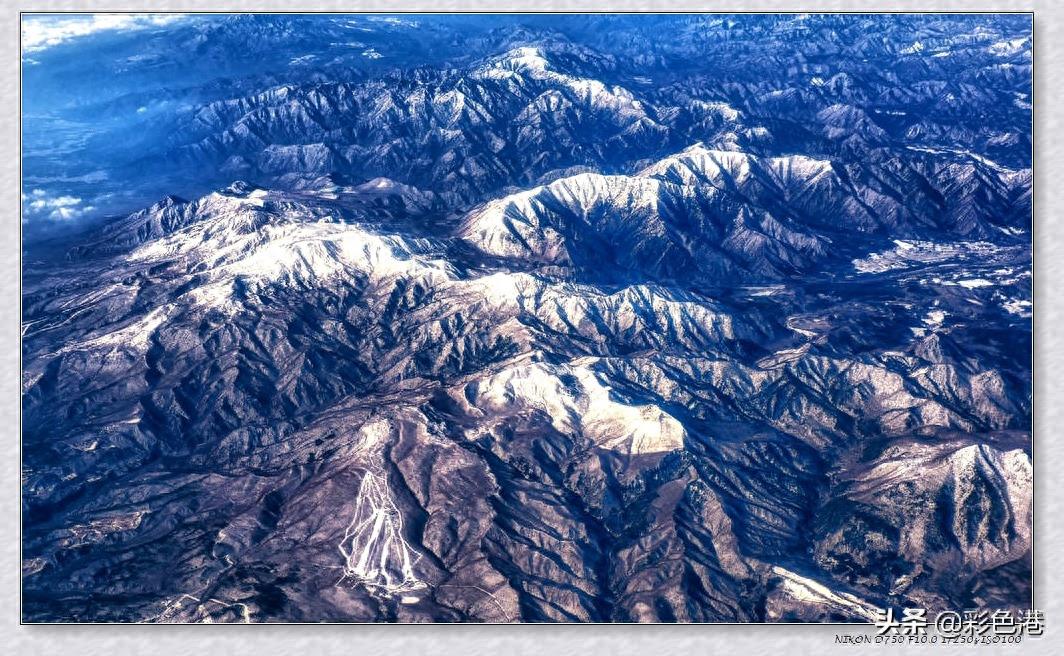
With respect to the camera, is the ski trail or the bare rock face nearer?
the ski trail

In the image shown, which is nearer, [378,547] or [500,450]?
[378,547]

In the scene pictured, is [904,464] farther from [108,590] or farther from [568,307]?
[108,590]

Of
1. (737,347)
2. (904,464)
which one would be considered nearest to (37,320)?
(737,347)

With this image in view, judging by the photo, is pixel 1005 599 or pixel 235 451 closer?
pixel 1005 599

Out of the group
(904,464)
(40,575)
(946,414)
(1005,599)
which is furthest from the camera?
(946,414)

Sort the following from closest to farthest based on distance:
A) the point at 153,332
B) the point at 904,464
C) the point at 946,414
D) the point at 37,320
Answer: the point at 904,464 < the point at 946,414 < the point at 153,332 < the point at 37,320

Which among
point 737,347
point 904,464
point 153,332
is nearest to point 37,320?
point 153,332

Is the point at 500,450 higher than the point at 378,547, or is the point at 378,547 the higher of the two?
the point at 500,450

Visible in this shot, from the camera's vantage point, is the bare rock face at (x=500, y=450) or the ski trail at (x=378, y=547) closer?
the ski trail at (x=378, y=547)
